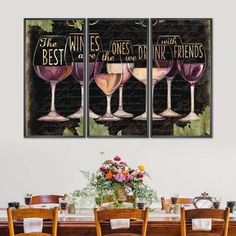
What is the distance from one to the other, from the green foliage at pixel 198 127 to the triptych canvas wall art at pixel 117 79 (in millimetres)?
10

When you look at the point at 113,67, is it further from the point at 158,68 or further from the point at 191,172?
the point at 191,172

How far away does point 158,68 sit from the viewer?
23.9 ft

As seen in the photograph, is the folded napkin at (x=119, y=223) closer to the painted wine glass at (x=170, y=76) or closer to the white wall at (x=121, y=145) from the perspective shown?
the white wall at (x=121, y=145)

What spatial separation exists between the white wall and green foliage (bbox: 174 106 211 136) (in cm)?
8

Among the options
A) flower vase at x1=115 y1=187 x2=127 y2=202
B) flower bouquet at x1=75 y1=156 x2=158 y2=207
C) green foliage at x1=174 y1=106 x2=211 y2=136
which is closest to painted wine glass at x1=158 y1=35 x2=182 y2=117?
green foliage at x1=174 y1=106 x2=211 y2=136

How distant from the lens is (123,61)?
24.0 ft

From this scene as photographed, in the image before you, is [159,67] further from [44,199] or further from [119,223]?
[119,223]

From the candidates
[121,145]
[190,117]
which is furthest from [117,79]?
[190,117]

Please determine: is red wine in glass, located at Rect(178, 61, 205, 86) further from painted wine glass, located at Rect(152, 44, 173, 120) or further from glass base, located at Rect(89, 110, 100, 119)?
glass base, located at Rect(89, 110, 100, 119)

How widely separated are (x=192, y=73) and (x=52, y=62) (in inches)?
58.0

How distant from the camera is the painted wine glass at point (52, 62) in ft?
23.9

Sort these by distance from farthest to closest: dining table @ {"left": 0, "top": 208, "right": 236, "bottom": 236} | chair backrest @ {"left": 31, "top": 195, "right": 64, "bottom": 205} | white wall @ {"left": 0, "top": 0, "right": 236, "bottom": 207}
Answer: white wall @ {"left": 0, "top": 0, "right": 236, "bottom": 207} < chair backrest @ {"left": 31, "top": 195, "right": 64, "bottom": 205} < dining table @ {"left": 0, "top": 208, "right": 236, "bottom": 236}

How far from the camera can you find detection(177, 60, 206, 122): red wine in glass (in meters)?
7.28

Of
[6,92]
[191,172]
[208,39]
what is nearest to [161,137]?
[191,172]
